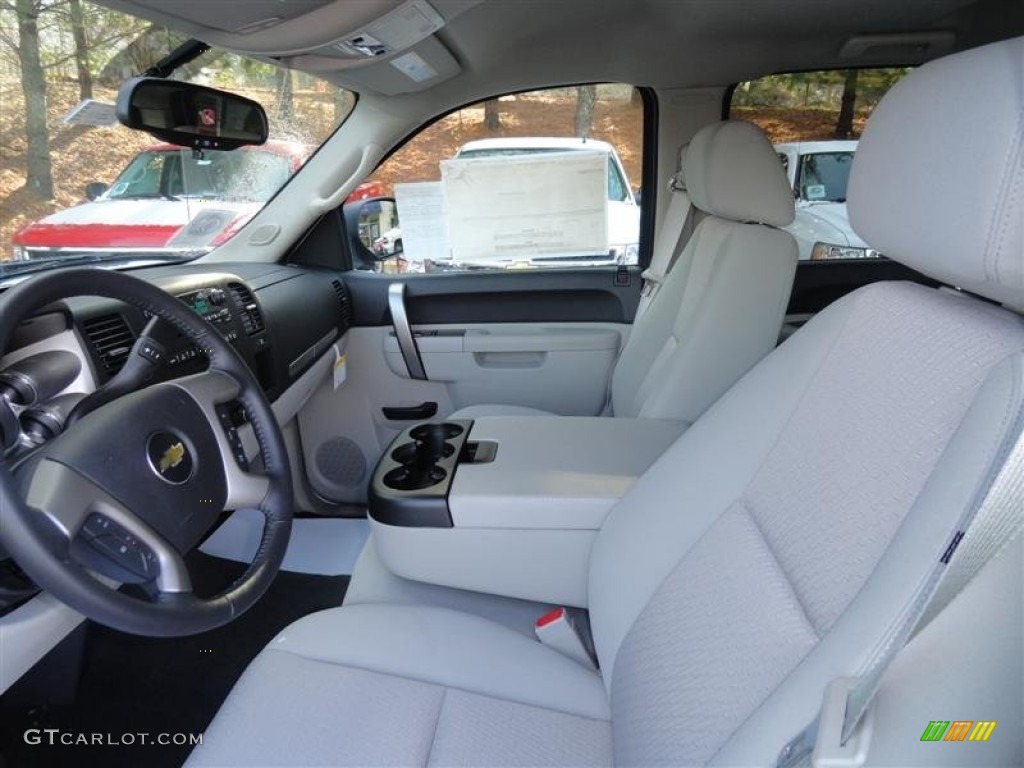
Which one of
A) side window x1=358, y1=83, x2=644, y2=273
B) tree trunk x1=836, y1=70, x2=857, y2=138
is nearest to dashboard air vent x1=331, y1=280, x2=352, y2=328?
side window x1=358, y1=83, x2=644, y2=273

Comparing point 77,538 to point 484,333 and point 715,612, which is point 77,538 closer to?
point 715,612

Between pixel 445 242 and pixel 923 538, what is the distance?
6.73 feet

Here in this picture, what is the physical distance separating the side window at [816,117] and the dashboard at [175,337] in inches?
60.8

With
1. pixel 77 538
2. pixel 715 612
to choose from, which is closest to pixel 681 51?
pixel 715 612

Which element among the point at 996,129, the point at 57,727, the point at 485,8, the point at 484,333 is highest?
the point at 485,8

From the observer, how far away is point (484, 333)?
2498mm

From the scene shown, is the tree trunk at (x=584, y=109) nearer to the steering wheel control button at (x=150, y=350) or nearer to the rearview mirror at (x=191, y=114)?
the rearview mirror at (x=191, y=114)

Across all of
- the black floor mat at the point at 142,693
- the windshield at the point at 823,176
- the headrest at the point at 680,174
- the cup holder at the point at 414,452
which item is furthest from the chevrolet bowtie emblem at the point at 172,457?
the windshield at the point at 823,176

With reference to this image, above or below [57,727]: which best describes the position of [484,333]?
above

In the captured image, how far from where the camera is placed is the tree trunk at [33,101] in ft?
5.34

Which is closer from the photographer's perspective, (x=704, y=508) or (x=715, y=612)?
(x=715, y=612)

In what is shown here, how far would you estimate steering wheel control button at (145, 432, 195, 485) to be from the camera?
36.3 inches

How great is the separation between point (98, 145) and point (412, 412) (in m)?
1.22

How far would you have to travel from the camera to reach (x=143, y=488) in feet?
2.91
